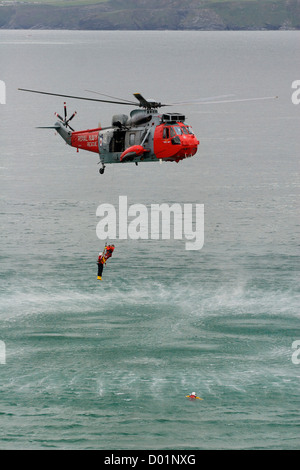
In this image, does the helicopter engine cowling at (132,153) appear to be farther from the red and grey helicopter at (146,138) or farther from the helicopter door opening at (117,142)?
the helicopter door opening at (117,142)

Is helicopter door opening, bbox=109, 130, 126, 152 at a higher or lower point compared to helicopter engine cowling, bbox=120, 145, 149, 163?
higher

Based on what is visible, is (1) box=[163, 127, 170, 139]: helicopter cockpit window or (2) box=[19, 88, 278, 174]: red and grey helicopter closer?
(2) box=[19, 88, 278, 174]: red and grey helicopter

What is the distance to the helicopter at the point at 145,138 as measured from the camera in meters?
78.7

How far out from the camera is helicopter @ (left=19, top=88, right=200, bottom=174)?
78688 mm

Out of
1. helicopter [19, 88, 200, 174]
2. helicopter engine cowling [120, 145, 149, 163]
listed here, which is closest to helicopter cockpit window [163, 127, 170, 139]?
helicopter [19, 88, 200, 174]

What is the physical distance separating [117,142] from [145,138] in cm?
356

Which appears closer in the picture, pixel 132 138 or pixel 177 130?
pixel 177 130

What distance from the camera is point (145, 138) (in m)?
80.1

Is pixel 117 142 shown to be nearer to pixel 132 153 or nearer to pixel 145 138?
pixel 145 138

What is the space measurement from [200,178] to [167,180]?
6661 millimetres

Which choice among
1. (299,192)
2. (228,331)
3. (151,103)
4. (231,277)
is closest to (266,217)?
(299,192)

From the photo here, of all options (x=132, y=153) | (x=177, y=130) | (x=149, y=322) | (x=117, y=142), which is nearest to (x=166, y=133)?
(x=177, y=130)

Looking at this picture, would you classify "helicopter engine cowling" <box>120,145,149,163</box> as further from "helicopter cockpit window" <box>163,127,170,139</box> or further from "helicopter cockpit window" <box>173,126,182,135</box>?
"helicopter cockpit window" <box>173,126,182,135</box>
